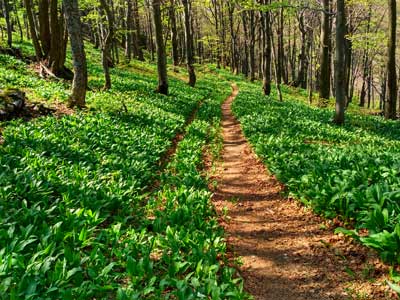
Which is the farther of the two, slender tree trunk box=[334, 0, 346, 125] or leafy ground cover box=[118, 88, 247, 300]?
slender tree trunk box=[334, 0, 346, 125]

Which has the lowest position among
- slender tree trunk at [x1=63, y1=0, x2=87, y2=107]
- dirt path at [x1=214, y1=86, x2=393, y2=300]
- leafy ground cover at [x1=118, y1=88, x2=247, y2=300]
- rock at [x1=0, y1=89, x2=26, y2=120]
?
dirt path at [x1=214, y1=86, x2=393, y2=300]

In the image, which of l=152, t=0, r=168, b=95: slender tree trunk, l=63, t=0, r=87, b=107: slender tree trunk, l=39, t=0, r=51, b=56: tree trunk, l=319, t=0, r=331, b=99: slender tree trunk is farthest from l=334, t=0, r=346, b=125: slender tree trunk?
l=39, t=0, r=51, b=56: tree trunk

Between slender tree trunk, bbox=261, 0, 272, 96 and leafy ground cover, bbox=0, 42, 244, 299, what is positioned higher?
slender tree trunk, bbox=261, 0, 272, 96

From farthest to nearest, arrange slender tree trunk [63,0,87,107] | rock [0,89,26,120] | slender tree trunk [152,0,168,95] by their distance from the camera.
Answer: slender tree trunk [152,0,168,95], slender tree trunk [63,0,87,107], rock [0,89,26,120]

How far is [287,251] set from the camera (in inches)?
227

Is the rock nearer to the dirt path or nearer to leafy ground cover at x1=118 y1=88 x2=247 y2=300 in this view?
leafy ground cover at x1=118 y1=88 x2=247 y2=300

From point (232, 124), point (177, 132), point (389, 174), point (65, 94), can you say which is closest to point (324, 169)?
point (389, 174)

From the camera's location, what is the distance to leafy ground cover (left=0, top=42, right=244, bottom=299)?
4.13 meters

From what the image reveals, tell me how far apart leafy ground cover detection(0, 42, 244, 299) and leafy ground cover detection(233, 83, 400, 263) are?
196 cm

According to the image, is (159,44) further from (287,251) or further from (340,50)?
(287,251)

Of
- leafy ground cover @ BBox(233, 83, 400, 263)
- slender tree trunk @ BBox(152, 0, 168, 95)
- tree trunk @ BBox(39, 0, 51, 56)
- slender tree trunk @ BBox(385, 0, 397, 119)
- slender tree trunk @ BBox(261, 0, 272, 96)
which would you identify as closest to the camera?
leafy ground cover @ BBox(233, 83, 400, 263)

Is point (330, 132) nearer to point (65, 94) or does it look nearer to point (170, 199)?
point (170, 199)

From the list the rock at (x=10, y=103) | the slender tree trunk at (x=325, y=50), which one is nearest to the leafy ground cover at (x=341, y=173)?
the rock at (x=10, y=103)

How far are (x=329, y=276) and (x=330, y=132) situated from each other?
28.7ft
